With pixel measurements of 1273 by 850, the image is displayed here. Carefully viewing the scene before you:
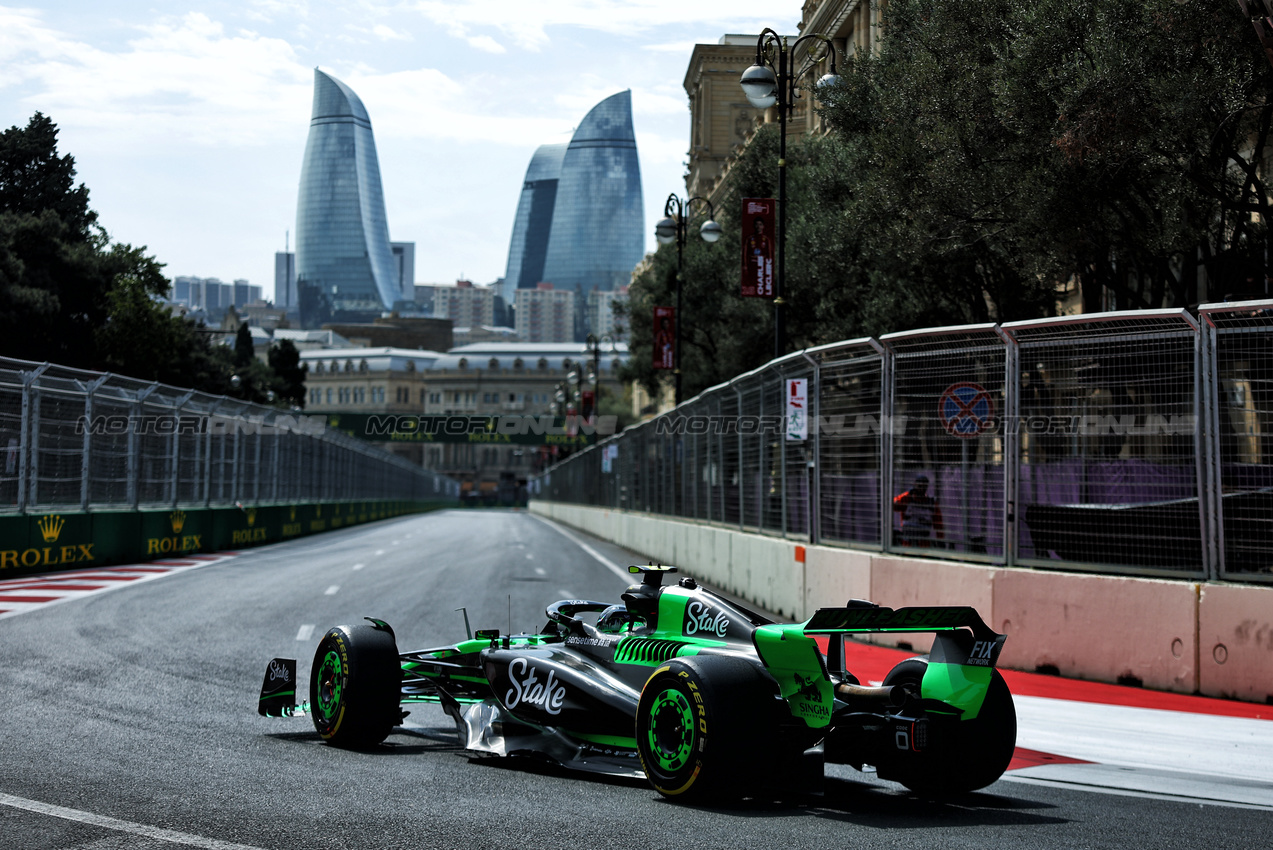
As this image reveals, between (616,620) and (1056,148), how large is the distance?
10750 mm

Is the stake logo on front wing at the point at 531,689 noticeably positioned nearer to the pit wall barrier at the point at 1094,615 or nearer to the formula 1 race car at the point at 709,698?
the formula 1 race car at the point at 709,698

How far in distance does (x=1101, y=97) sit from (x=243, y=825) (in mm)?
12440

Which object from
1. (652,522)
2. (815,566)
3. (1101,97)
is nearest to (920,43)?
(1101,97)

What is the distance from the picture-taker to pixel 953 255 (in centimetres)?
2027

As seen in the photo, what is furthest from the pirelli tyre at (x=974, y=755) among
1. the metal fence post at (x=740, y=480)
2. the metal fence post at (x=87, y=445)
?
the metal fence post at (x=87, y=445)

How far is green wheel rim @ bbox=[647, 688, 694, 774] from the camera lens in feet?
16.9

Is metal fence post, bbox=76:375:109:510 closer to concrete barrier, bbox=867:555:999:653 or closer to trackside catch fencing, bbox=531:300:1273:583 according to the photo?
trackside catch fencing, bbox=531:300:1273:583

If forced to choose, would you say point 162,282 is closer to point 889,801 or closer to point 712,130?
point 712,130

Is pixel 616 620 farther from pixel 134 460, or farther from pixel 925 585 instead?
pixel 134 460

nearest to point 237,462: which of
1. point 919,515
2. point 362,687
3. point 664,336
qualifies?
point 664,336

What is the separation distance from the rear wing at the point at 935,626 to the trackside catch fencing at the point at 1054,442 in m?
4.14

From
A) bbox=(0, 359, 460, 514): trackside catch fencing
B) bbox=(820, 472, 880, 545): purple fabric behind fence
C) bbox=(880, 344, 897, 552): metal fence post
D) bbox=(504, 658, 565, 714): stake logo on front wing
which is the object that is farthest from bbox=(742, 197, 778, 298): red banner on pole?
bbox=(504, 658, 565, 714): stake logo on front wing

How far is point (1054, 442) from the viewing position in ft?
31.7

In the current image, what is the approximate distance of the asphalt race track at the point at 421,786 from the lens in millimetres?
4766
